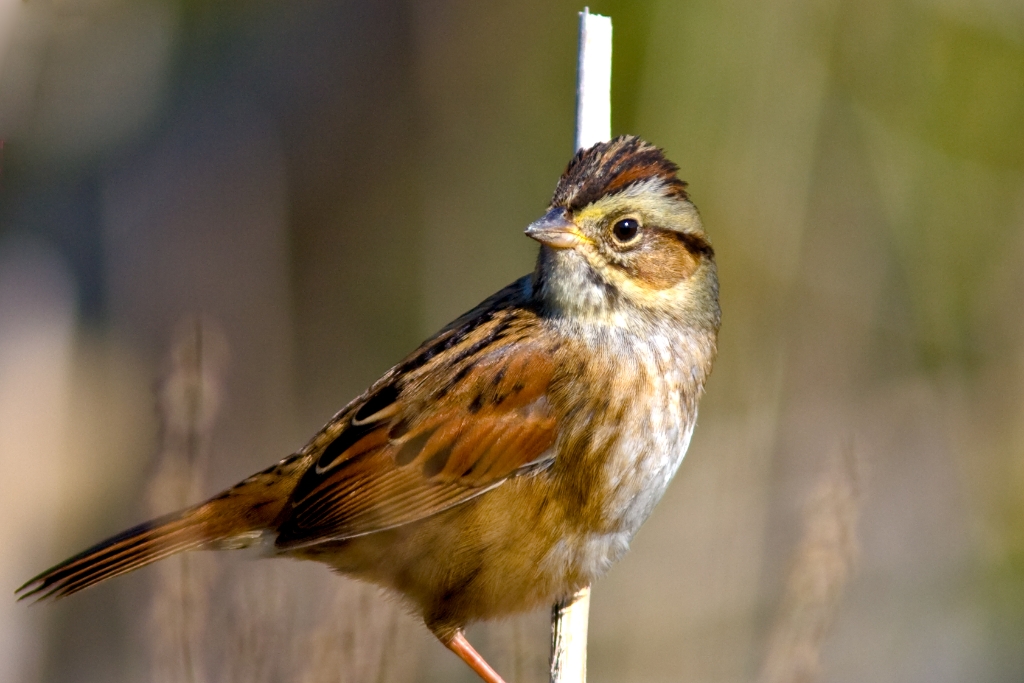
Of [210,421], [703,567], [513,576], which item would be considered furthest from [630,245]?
[703,567]

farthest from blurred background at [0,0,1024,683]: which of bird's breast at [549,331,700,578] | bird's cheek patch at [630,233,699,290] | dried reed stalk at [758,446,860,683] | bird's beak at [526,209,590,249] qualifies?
dried reed stalk at [758,446,860,683]

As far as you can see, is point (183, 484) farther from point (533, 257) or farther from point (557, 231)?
point (533, 257)

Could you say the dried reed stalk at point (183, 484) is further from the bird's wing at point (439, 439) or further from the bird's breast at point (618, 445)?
the bird's breast at point (618, 445)

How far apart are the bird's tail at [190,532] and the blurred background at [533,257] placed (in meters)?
0.49

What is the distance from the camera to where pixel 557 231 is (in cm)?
278

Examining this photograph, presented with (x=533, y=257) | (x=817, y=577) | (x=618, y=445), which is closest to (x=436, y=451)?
(x=618, y=445)

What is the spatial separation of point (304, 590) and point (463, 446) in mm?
1237

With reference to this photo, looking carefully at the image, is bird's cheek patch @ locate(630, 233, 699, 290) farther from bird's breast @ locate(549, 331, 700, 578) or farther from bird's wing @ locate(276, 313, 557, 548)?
bird's wing @ locate(276, 313, 557, 548)

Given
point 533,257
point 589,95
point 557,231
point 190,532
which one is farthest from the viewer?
point 533,257

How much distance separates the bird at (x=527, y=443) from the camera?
2.82m

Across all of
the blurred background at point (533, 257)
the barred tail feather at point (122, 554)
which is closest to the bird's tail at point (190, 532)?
the barred tail feather at point (122, 554)

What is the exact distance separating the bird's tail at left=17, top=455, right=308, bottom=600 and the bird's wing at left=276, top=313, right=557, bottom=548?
6 cm

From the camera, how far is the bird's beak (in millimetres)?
2748

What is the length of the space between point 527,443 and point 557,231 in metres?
0.52
